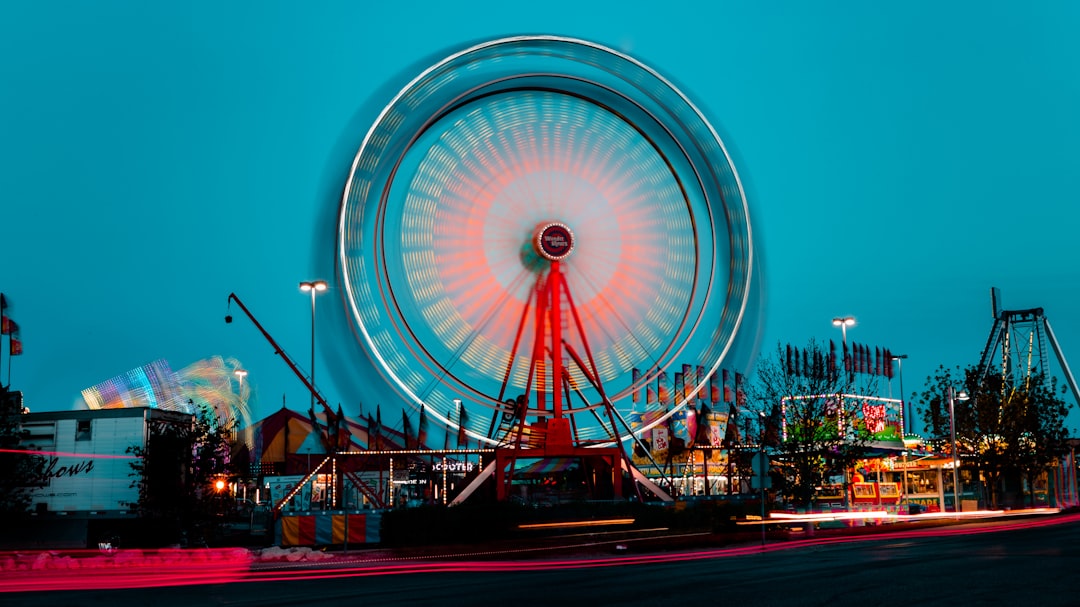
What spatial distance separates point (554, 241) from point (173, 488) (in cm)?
1493

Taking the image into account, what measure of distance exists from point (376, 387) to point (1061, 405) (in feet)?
138

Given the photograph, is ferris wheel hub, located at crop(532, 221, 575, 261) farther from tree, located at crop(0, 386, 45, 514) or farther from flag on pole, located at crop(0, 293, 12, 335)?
flag on pole, located at crop(0, 293, 12, 335)

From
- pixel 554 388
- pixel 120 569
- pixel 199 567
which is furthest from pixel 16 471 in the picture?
pixel 554 388

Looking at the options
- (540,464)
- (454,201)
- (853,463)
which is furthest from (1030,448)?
(454,201)

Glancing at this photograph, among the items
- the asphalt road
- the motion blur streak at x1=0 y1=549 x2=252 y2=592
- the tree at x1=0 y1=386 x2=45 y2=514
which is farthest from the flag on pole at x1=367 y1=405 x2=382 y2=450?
the asphalt road

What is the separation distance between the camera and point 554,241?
33188mm

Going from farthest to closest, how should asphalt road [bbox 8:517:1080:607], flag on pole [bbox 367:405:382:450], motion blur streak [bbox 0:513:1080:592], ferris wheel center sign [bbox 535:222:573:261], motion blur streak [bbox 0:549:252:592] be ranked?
flag on pole [bbox 367:405:382:450] < ferris wheel center sign [bbox 535:222:573:261] < motion blur streak [bbox 0:513:1080:592] < motion blur streak [bbox 0:549:252:592] < asphalt road [bbox 8:517:1080:607]

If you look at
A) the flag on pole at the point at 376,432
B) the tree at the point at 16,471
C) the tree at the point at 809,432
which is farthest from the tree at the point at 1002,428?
the tree at the point at 16,471

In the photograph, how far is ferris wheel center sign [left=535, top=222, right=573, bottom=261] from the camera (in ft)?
109

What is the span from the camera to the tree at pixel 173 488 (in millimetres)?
35469

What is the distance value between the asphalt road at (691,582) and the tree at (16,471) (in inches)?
582

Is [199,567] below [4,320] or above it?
below

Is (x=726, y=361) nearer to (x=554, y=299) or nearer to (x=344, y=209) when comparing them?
(x=554, y=299)

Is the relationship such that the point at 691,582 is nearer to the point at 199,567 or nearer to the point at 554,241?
the point at 199,567
